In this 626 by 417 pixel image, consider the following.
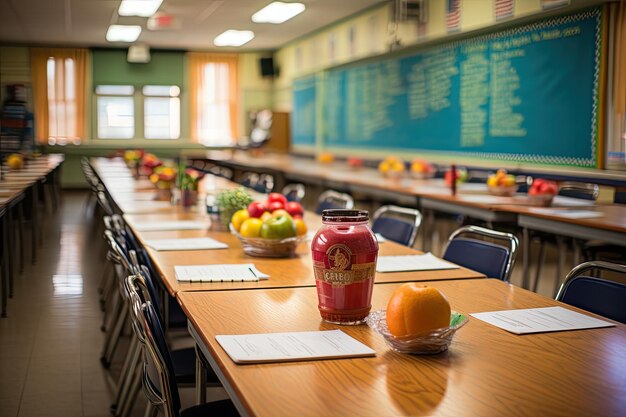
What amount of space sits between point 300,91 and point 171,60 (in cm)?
333

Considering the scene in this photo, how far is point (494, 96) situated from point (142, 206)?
4194 mm

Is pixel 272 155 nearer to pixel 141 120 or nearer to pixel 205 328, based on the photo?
pixel 141 120

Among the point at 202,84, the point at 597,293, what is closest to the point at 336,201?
the point at 597,293

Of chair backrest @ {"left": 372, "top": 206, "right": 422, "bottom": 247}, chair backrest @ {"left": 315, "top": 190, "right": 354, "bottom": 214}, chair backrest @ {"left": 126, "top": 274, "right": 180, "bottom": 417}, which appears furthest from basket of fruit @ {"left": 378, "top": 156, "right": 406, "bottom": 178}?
chair backrest @ {"left": 126, "top": 274, "right": 180, "bottom": 417}

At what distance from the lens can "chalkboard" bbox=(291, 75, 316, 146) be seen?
44.2 ft

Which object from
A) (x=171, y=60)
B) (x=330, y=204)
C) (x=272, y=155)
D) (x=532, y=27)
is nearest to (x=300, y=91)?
(x=272, y=155)

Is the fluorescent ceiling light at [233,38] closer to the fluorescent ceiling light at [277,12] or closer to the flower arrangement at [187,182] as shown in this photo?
the fluorescent ceiling light at [277,12]

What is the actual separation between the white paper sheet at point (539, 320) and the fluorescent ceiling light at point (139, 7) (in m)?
8.64

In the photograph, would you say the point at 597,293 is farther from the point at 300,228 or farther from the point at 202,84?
the point at 202,84

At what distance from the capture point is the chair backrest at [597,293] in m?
2.17

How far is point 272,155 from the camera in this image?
47.0 feet

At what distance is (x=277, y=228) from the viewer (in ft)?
9.64

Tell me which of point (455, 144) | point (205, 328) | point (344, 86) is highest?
point (344, 86)

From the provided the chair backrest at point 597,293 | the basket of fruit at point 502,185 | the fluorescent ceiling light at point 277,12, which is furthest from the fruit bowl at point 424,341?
the fluorescent ceiling light at point 277,12
